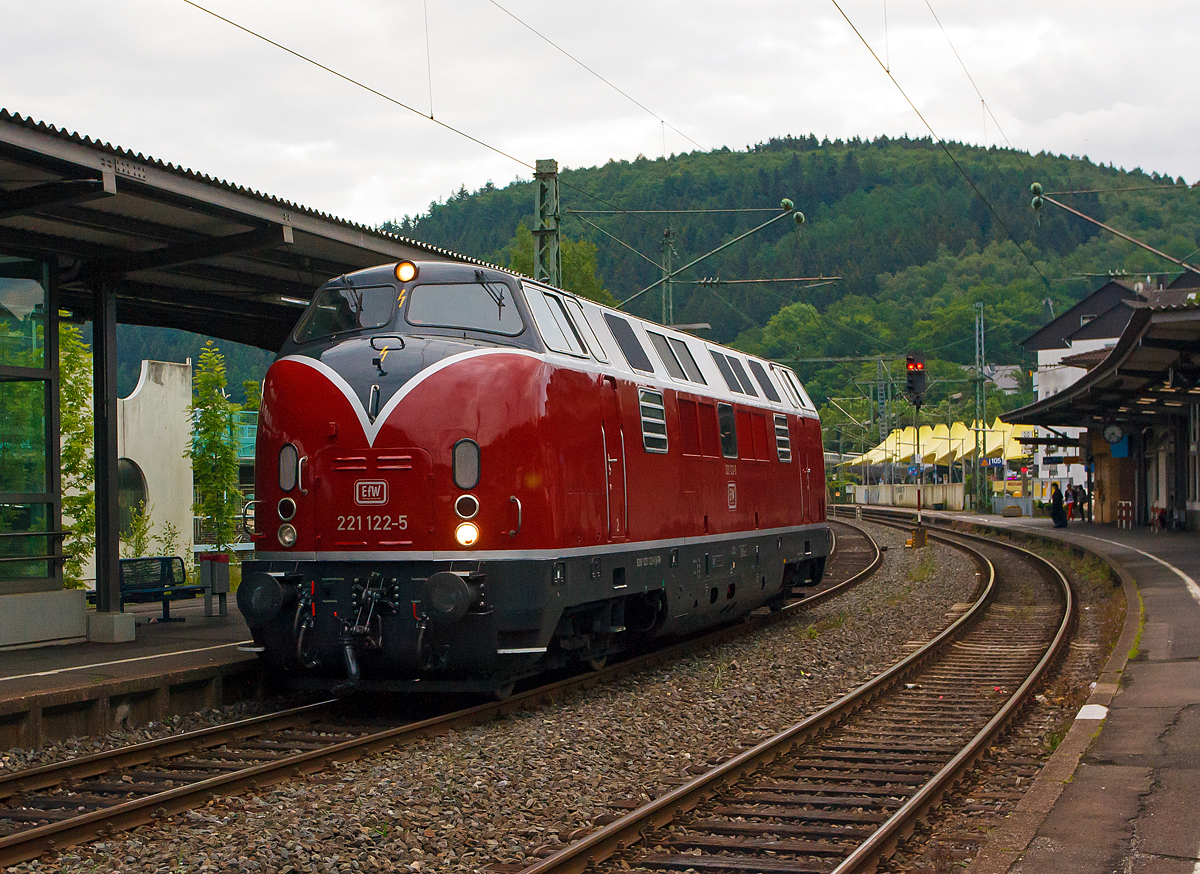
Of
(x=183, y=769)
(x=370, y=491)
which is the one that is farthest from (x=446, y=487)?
(x=183, y=769)

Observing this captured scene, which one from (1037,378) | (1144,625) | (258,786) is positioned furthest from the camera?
(1037,378)

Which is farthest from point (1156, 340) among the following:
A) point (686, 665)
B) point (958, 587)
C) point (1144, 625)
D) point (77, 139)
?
point (77, 139)

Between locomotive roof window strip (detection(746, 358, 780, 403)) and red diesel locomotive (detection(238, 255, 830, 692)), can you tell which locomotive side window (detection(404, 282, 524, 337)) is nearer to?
red diesel locomotive (detection(238, 255, 830, 692))

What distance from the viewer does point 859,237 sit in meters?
131

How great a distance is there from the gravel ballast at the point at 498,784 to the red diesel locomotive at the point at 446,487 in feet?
2.71

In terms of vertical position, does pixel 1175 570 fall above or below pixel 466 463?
below

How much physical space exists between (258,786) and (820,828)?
3.52 meters

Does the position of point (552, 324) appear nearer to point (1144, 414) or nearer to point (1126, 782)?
point (1126, 782)

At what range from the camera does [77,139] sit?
976 centimetres

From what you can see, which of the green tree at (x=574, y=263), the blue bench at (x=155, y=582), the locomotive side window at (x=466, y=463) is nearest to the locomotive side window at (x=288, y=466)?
the locomotive side window at (x=466, y=463)

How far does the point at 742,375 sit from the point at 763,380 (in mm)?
1092

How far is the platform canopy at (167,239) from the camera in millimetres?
9969

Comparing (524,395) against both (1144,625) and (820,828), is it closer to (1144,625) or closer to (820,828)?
(820,828)

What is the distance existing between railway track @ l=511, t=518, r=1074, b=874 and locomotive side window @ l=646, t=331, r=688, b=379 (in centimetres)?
381
